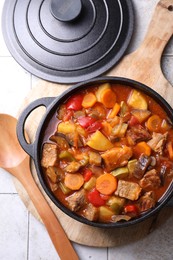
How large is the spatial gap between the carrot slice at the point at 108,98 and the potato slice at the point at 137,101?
0.08 m

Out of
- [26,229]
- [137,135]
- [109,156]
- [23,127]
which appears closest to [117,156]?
[109,156]

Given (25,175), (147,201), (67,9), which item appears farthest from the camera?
(67,9)

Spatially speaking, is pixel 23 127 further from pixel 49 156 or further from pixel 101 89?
pixel 101 89

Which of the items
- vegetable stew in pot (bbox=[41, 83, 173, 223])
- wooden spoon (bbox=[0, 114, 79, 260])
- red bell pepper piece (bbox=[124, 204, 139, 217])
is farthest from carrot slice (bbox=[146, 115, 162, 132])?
wooden spoon (bbox=[0, 114, 79, 260])

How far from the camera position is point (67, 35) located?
8.95 feet

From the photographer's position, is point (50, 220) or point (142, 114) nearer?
point (142, 114)

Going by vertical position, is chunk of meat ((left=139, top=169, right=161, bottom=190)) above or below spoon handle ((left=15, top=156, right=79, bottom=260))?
above

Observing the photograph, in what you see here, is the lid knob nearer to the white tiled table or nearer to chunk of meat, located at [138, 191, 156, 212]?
the white tiled table

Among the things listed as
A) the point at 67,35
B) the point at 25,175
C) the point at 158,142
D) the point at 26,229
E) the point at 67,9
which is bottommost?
the point at 26,229

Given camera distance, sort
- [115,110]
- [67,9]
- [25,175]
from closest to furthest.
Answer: [115,110] → [25,175] → [67,9]

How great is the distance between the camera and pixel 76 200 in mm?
2393

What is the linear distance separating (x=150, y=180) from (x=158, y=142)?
187 mm

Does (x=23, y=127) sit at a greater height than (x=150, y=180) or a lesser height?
greater

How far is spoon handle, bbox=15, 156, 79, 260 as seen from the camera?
2559 millimetres
